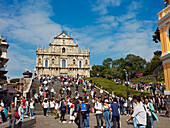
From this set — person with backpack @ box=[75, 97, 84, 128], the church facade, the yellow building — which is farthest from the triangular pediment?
person with backpack @ box=[75, 97, 84, 128]

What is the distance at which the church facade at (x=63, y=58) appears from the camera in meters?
49.6

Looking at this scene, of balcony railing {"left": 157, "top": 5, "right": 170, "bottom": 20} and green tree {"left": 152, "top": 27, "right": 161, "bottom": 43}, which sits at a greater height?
green tree {"left": 152, "top": 27, "right": 161, "bottom": 43}

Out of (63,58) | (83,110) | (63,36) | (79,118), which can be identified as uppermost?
(63,36)

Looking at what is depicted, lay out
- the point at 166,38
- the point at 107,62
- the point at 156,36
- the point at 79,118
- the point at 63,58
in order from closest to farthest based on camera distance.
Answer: the point at 79,118, the point at 166,38, the point at 156,36, the point at 63,58, the point at 107,62

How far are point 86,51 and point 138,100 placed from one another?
48.8m

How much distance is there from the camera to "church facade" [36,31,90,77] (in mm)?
49594

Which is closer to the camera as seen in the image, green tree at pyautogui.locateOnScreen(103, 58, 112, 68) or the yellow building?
the yellow building

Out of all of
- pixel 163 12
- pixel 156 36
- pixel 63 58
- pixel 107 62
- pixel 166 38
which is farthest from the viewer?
pixel 107 62

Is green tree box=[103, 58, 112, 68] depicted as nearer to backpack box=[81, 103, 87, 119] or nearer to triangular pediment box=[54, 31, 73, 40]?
triangular pediment box=[54, 31, 73, 40]

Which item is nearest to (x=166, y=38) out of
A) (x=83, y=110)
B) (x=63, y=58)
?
(x=83, y=110)

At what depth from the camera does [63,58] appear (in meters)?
51.6

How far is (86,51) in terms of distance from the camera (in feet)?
174

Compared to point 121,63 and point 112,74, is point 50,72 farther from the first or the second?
point 121,63

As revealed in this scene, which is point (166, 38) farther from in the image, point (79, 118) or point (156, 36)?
point (156, 36)
